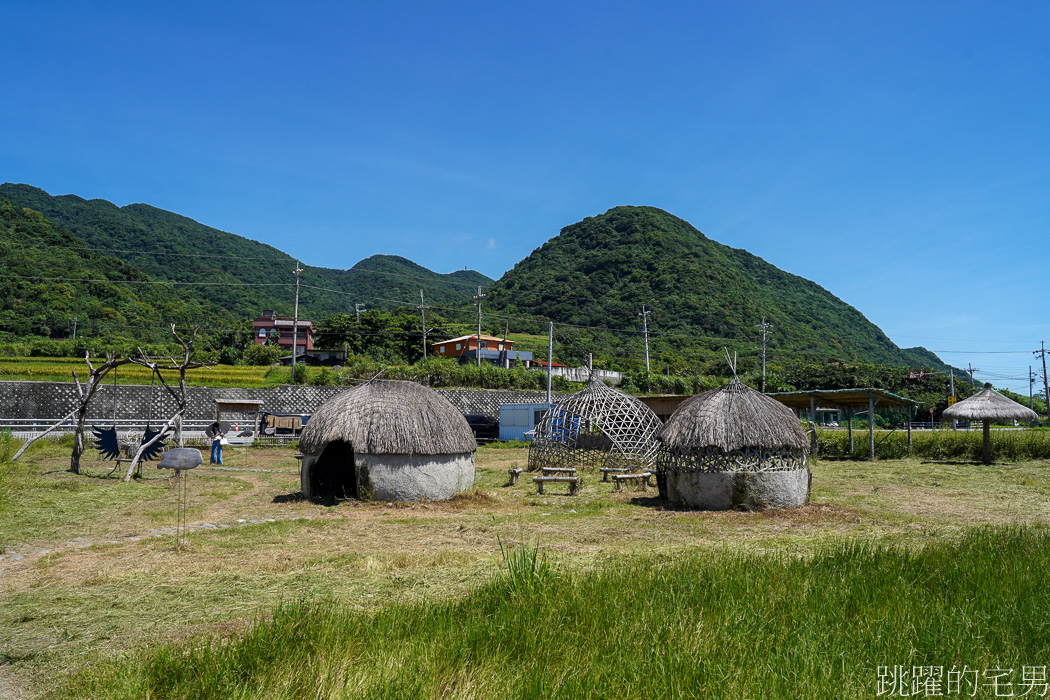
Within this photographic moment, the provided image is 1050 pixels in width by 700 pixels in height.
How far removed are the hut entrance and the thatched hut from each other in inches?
283

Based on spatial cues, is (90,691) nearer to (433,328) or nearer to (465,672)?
(465,672)

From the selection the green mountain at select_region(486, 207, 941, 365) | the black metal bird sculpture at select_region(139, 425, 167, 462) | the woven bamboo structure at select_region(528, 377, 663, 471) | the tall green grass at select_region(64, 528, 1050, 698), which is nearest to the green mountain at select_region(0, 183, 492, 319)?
the green mountain at select_region(486, 207, 941, 365)

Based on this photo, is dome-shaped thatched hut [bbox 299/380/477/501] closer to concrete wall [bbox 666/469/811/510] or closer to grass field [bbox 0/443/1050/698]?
grass field [bbox 0/443/1050/698]

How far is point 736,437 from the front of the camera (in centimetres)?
1347

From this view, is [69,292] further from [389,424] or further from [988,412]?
[988,412]

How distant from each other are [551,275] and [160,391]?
61.6 m

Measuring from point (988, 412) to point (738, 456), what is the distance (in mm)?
18025

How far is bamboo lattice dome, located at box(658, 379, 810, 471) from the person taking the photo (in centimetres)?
1351

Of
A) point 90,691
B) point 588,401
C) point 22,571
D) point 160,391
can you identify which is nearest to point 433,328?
point 160,391

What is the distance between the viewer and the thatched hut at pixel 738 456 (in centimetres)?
1350

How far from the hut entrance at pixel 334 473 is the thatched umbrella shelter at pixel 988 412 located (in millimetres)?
22176

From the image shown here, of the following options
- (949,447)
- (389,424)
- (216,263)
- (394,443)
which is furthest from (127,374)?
(216,263)

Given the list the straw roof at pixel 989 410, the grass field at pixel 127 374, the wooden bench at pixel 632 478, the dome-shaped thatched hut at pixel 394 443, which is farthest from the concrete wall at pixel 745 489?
the grass field at pixel 127 374

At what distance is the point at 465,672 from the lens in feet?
16.2
